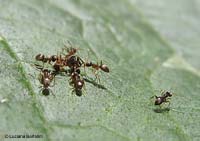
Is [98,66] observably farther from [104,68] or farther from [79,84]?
[79,84]

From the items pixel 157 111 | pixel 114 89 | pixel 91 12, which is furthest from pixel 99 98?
pixel 91 12

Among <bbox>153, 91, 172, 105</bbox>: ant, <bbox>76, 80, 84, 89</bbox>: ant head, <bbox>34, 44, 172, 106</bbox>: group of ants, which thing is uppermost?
<bbox>34, 44, 172, 106</bbox>: group of ants

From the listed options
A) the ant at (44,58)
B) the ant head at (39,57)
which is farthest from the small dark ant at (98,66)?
the ant head at (39,57)

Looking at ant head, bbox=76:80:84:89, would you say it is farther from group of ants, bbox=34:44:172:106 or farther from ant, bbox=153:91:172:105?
ant, bbox=153:91:172:105

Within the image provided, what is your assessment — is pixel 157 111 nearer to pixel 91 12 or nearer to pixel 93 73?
pixel 93 73

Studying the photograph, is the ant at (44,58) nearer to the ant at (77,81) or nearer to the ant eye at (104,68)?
the ant at (77,81)

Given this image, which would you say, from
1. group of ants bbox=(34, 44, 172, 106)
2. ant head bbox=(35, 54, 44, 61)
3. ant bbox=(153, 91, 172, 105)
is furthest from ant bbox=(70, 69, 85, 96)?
ant bbox=(153, 91, 172, 105)
